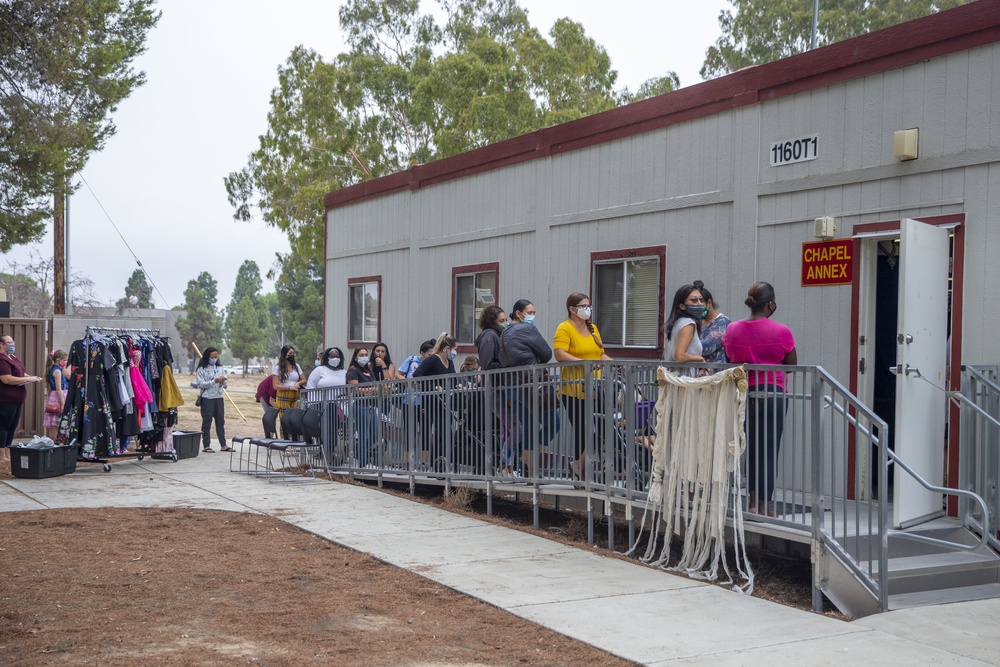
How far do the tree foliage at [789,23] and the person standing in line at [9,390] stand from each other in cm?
3093

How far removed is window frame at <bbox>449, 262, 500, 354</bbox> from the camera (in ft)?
43.6

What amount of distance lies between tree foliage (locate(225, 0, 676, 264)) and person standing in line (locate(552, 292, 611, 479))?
25461 mm

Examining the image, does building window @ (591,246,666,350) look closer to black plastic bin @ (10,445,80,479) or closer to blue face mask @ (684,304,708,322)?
blue face mask @ (684,304,708,322)

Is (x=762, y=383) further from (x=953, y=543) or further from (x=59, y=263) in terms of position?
(x=59, y=263)

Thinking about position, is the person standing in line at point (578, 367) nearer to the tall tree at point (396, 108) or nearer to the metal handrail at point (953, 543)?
the metal handrail at point (953, 543)

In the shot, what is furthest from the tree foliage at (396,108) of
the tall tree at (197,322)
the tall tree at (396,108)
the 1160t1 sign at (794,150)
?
the tall tree at (197,322)

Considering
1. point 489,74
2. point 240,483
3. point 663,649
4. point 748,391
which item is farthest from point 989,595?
point 489,74

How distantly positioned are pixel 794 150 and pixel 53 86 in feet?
35.7

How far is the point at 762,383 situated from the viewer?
704 centimetres

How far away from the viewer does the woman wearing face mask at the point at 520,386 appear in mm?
9375

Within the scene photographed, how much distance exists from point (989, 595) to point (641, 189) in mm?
5400

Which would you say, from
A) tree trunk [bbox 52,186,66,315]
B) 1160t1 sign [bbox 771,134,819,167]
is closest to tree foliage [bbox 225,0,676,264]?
tree trunk [bbox 52,186,66,315]

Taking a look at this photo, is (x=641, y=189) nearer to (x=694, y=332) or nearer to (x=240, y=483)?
(x=694, y=332)

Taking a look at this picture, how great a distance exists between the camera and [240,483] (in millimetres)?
12250
